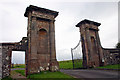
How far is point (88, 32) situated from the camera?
567 inches

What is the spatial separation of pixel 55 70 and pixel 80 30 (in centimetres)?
769

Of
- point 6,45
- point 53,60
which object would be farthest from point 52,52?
point 6,45

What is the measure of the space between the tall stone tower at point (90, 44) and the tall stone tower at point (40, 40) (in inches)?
187

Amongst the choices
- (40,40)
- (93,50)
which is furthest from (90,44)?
(40,40)

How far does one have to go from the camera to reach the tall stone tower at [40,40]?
1004 cm

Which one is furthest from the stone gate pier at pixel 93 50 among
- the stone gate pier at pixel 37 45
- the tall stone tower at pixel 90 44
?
the stone gate pier at pixel 37 45

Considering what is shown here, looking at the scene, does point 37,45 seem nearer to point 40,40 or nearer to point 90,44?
point 40,40

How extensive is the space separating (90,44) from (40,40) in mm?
7118

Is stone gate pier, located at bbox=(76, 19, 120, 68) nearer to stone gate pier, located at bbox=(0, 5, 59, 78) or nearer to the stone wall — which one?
the stone wall

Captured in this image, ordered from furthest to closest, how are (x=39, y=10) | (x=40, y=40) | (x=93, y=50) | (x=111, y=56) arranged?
(x=111, y=56) → (x=93, y=50) → (x=39, y=10) → (x=40, y=40)

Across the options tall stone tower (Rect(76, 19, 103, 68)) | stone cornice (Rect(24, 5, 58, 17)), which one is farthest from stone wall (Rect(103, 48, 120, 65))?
stone cornice (Rect(24, 5, 58, 17))

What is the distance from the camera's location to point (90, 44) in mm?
14016

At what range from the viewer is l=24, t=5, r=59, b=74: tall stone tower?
10.0 m

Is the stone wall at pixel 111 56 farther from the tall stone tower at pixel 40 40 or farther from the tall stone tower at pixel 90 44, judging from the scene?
the tall stone tower at pixel 40 40
